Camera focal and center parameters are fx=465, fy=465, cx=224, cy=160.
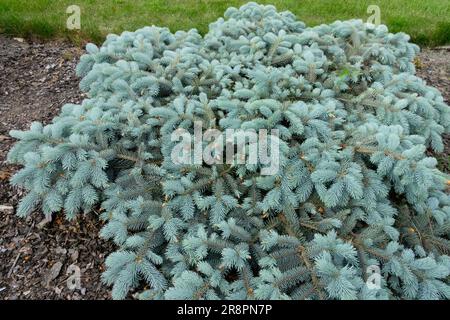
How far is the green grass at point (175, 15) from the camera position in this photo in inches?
214

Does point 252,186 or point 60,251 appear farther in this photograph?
point 60,251

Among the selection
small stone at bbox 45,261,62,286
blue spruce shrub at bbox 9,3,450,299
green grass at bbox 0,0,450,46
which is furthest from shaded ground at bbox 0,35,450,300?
green grass at bbox 0,0,450,46

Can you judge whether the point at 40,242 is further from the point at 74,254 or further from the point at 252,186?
the point at 252,186

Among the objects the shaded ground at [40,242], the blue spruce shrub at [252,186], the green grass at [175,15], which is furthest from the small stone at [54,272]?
the green grass at [175,15]

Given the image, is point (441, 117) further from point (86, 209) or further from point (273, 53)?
point (86, 209)

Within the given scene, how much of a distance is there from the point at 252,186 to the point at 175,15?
3680 mm

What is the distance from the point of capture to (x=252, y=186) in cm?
291

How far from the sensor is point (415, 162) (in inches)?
109

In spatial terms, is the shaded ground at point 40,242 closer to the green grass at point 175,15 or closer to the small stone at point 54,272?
the small stone at point 54,272

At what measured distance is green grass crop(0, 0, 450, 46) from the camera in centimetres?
544

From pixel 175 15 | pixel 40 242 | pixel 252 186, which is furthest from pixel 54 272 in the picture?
pixel 175 15

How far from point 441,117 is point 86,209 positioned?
2.79 metres

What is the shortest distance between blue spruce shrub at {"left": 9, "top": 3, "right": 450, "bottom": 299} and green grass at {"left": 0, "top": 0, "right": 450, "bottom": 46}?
226cm
